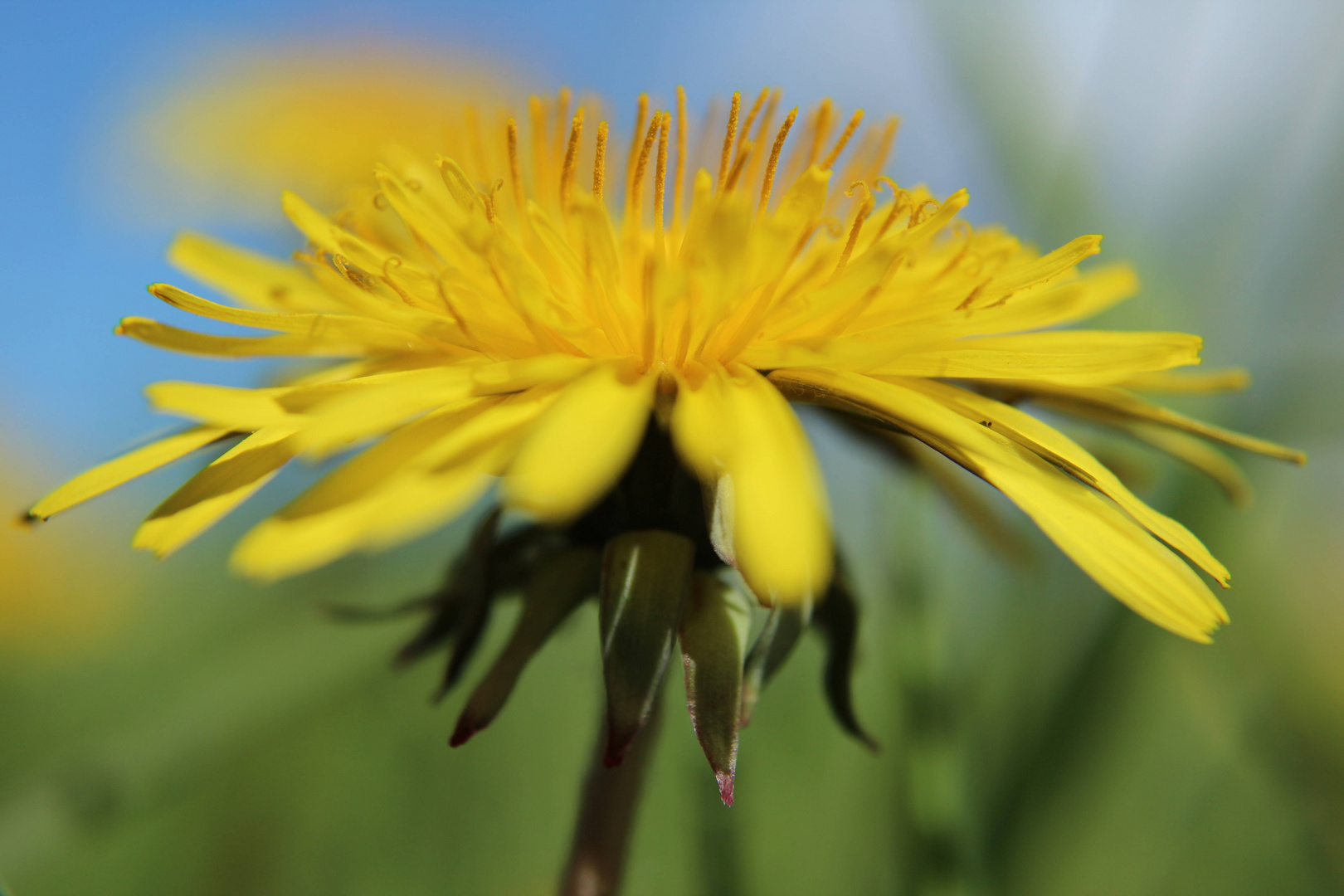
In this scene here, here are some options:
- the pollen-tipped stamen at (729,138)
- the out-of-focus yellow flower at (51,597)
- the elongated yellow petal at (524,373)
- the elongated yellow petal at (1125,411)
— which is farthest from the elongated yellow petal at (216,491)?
the out-of-focus yellow flower at (51,597)

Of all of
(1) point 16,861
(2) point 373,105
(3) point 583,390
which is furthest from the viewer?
(2) point 373,105

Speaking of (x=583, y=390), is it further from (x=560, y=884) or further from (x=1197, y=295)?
(x=1197, y=295)

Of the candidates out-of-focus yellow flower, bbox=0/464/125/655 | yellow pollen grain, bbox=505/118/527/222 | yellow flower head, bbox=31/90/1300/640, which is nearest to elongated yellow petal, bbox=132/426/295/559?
yellow flower head, bbox=31/90/1300/640

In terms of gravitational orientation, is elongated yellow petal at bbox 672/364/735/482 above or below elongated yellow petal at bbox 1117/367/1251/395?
below

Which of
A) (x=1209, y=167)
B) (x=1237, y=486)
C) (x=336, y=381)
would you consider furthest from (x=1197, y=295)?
(x=336, y=381)

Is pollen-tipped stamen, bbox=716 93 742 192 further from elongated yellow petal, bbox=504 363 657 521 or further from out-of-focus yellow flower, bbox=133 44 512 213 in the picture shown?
out-of-focus yellow flower, bbox=133 44 512 213

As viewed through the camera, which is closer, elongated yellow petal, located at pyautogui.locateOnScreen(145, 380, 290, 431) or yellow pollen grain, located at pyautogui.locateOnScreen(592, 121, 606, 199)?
elongated yellow petal, located at pyautogui.locateOnScreen(145, 380, 290, 431)

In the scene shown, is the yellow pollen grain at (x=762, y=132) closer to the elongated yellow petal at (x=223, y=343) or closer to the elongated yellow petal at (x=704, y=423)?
the elongated yellow petal at (x=704, y=423)

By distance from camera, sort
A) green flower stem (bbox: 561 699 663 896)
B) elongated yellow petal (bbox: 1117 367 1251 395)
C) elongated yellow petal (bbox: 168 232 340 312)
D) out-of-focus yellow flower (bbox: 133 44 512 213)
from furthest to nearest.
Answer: out-of-focus yellow flower (bbox: 133 44 512 213) < elongated yellow petal (bbox: 1117 367 1251 395) < elongated yellow petal (bbox: 168 232 340 312) < green flower stem (bbox: 561 699 663 896)
